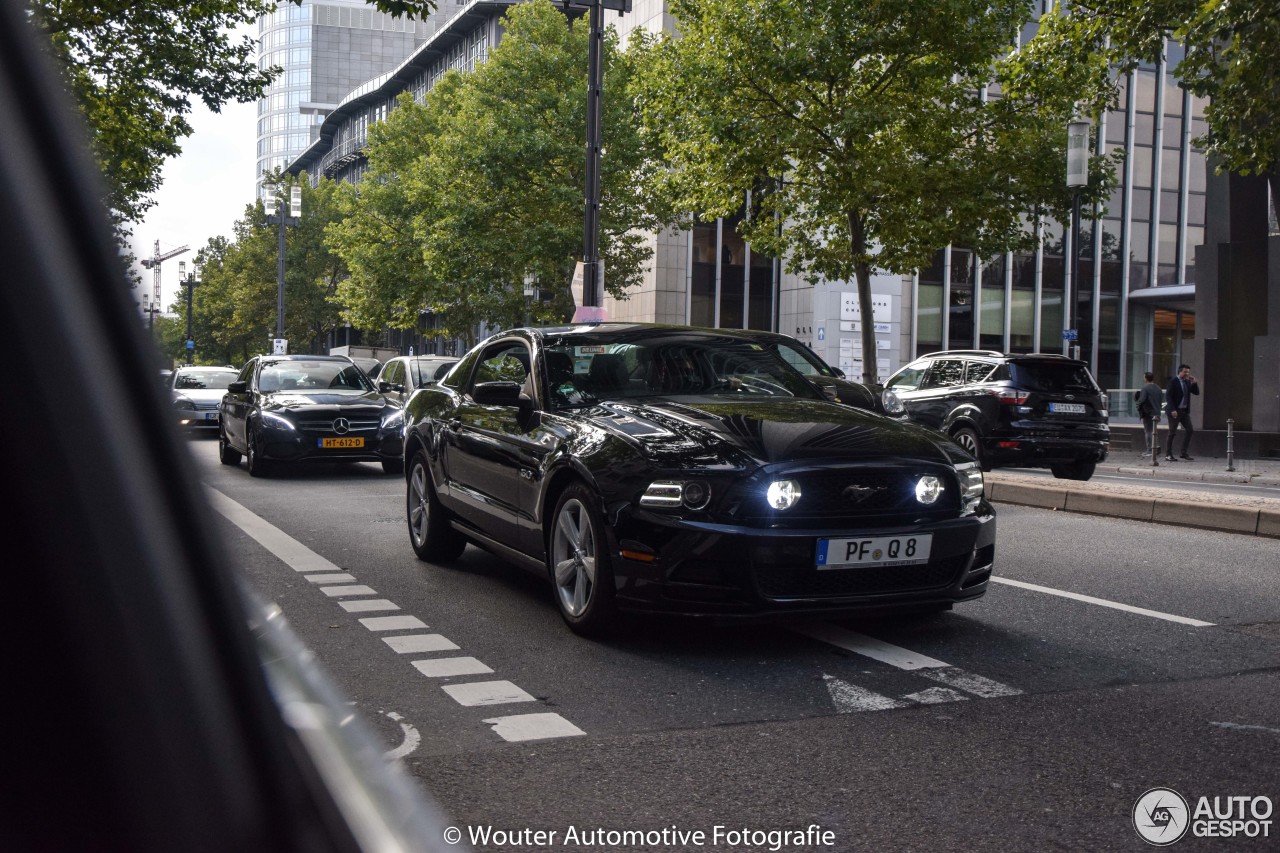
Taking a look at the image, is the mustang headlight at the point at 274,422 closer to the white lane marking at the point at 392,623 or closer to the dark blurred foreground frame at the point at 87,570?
the white lane marking at the point at 392,623

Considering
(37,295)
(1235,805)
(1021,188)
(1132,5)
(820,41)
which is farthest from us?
(1021,188)

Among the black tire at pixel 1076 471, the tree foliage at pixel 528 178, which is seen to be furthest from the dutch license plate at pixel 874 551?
the tree foliage at pixel 528 178

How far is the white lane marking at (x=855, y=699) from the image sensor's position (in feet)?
15.0

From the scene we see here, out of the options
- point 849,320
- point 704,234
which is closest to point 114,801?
point 849,320

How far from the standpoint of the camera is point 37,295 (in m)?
0.52

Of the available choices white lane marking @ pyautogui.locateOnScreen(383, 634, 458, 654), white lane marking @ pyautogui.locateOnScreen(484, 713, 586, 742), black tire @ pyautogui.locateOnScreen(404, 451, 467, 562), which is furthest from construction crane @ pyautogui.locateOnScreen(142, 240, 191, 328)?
black tire @ pyautogui.locateOnScreen(404, 451, 467, 562)

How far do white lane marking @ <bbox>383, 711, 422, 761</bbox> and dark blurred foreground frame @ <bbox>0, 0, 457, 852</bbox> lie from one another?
11.3 ft

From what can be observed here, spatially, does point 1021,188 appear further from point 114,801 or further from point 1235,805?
point 114,801

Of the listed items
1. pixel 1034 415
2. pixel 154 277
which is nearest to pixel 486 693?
pixel 154 277

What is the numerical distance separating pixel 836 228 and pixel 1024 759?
21890 millimetres

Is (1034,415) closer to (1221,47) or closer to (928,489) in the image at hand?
(1221,47)

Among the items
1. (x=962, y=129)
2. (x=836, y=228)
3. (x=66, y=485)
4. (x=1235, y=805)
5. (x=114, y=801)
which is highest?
(x=962, y=129)

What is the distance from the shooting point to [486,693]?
4.79 meters

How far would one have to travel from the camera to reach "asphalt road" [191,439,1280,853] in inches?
134
